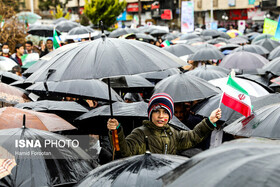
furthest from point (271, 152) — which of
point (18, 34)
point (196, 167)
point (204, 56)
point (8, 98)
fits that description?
Result: point (18, 34)

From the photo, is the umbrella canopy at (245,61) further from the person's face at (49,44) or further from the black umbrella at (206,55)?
the person's face at (49,44)

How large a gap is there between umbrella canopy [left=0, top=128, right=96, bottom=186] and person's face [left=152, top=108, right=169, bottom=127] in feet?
2.38

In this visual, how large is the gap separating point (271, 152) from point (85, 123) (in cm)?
372

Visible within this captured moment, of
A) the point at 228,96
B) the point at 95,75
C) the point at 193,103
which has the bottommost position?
the point at 193,103

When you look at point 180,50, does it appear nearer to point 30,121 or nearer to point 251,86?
point 251,86

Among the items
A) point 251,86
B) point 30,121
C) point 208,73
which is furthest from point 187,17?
point 30,121

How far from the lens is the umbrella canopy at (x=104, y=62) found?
12.1 feet

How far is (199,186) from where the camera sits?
5.39 ft

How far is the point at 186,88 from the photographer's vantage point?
623 centimetres

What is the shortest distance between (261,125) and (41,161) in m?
1.72

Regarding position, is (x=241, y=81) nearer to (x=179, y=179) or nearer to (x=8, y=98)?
(x=8, y=98)

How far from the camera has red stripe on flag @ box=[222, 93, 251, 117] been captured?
4.17 m

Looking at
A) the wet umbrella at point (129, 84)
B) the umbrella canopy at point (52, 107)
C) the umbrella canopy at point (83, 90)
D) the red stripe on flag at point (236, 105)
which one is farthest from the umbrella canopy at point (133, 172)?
the wet umbrella at point (129, 84)

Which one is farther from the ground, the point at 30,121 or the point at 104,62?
the point at 104,62
